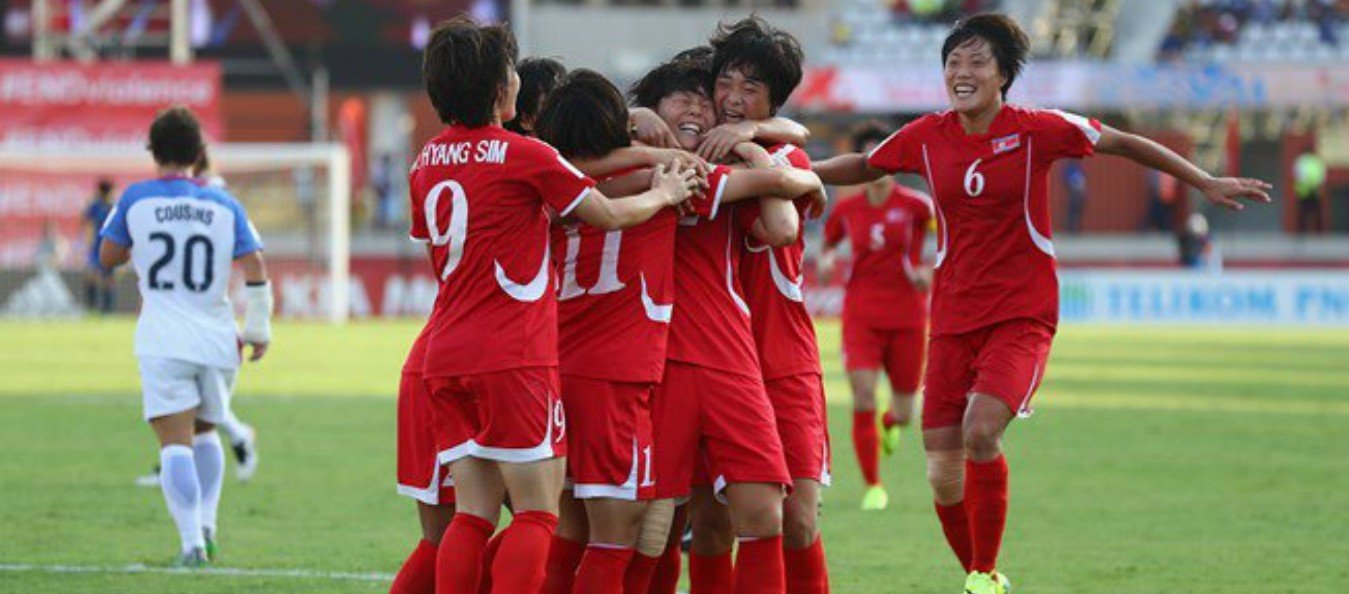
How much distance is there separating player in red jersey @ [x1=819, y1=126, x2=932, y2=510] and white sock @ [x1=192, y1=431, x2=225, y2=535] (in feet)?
14.5

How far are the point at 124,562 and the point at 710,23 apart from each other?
117ft

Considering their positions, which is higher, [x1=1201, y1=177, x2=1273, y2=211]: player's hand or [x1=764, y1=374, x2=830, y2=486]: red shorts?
[x1=1201, y1=177, x2=1273, y2=211]: player's hand

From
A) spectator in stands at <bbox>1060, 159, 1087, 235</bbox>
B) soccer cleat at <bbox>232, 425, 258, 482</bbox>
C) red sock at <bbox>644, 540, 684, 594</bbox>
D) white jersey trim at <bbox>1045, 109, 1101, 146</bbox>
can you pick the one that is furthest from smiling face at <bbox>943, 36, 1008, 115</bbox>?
spectator in stands at <bbox>1060, 159, 1087, 235</bbox>

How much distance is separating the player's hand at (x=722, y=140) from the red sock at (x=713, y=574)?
1301 mm

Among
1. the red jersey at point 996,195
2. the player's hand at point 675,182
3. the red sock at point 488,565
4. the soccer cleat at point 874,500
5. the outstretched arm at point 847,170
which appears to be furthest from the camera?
the soccer cleat at point 874,500

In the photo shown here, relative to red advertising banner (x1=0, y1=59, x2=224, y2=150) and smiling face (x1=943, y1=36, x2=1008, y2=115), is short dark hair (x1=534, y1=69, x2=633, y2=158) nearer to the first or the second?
smiling face (x1=943, y1=36, x2=1008, y2=115)

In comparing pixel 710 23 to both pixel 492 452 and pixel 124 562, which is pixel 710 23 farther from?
pixel 492 452

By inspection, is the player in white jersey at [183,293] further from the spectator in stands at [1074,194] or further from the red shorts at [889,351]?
the spectator in stands at [1074,194]

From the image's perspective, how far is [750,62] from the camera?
7.49m

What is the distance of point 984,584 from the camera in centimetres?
891

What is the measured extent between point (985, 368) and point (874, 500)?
422 cm

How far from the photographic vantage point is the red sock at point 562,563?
7.42 m

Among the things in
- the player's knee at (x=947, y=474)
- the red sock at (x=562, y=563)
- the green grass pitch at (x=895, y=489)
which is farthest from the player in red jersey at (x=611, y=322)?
the green grass pitch at (x=895, y=489)

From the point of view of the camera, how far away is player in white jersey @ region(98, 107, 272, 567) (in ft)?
33.2
